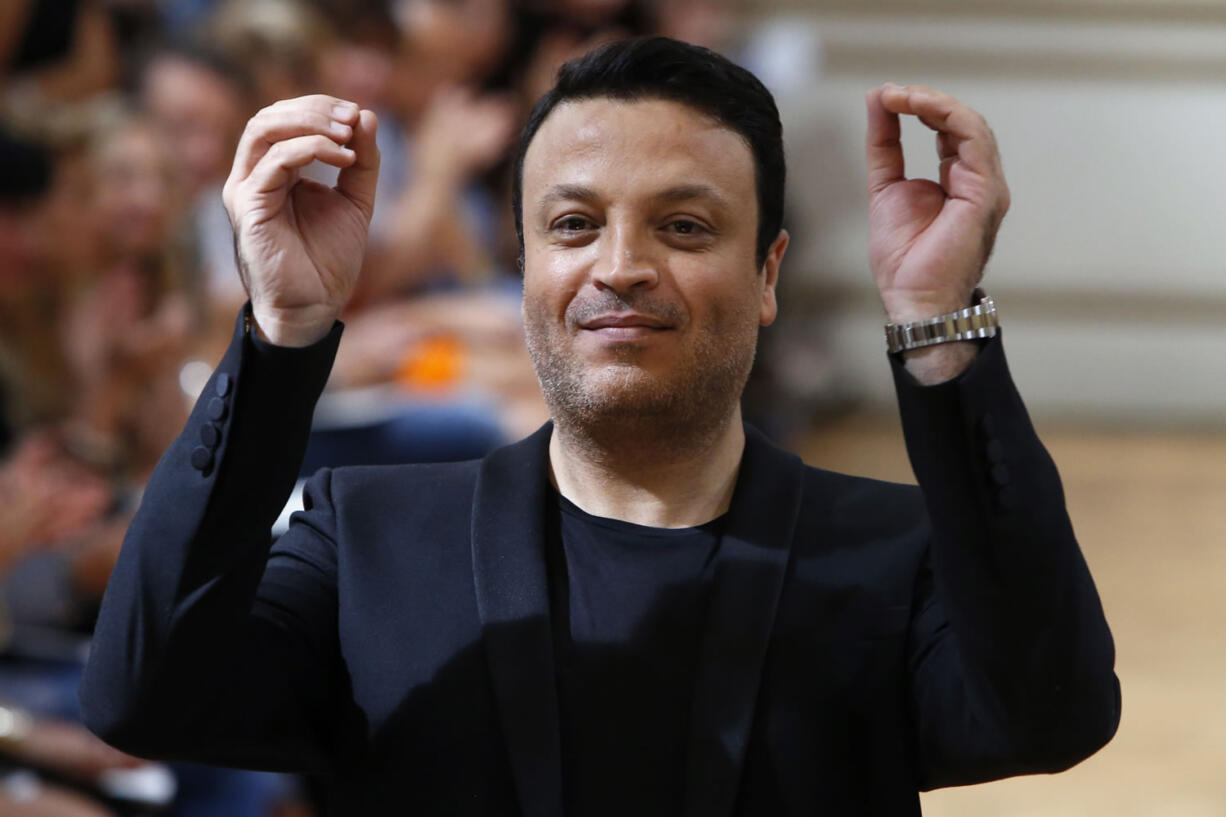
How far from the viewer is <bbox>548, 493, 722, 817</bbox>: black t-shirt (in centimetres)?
121

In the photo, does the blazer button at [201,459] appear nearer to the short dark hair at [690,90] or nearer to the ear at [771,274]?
the short dark hair at [690,90]

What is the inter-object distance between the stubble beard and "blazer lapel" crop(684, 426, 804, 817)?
0.26ft

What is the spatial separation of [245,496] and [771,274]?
1.82 feet

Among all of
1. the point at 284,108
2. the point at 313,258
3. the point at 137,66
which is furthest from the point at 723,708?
the point at 137,66

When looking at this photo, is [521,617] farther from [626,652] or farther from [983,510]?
[983,510]

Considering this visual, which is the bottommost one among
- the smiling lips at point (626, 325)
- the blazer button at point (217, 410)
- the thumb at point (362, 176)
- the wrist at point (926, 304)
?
the blazer button at point (217, 410)

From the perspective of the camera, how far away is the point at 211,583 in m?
1.13

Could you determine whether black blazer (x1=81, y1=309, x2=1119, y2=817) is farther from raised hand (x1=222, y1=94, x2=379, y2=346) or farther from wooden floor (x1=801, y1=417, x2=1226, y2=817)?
wooden floor (x1=801, y1=417, x2=1226, y2=817)

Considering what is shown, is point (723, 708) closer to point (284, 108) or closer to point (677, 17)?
point (284, 108)

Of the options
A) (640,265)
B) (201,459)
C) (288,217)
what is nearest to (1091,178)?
(640,265)

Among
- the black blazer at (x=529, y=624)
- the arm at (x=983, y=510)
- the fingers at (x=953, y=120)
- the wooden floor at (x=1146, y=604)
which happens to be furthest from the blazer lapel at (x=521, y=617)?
the wooden floor at (x=1146, y=604)

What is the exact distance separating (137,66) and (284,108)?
221cm

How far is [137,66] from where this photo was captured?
3.18 m

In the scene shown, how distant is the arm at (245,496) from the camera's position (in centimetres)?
112
